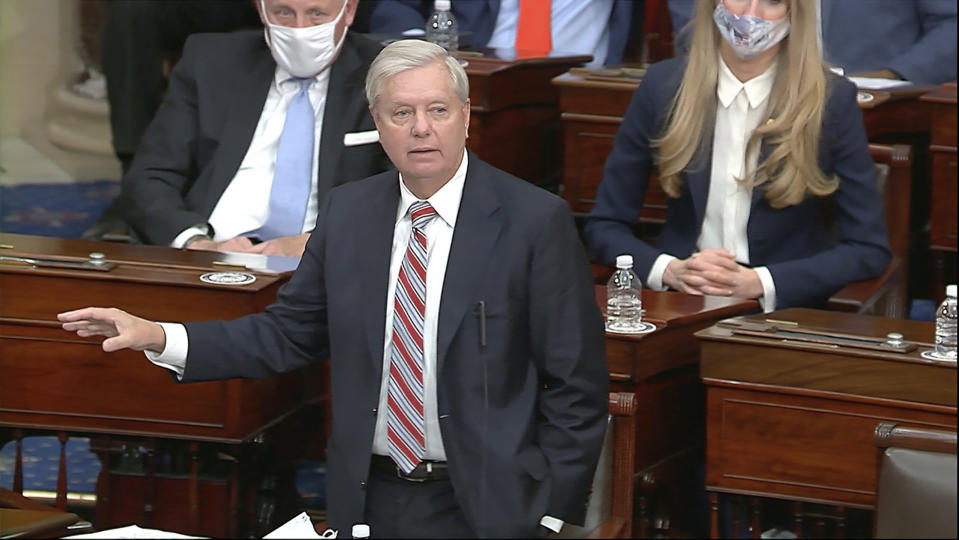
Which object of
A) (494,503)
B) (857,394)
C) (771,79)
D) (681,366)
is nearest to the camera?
(494,503)

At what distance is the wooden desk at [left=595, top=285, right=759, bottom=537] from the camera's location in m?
3.23

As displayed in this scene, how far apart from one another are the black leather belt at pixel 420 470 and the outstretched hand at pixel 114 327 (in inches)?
17.8

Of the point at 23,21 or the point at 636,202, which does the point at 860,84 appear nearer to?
the point at 636,202

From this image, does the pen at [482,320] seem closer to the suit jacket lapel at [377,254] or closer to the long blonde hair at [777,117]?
the suit jacket lapel at [377,254]

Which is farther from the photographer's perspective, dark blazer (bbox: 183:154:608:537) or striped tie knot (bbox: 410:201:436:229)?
striped tie knot (bbox: 410:201:436:229)

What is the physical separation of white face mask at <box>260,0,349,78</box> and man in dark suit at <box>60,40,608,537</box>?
116 centimetres

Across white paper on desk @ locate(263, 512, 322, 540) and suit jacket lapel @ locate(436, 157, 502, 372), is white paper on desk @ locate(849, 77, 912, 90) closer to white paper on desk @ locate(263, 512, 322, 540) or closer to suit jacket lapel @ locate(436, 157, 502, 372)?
suit jacket lapel @ locate(436, 157, 502, 372)

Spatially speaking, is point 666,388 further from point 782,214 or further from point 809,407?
point 782,214

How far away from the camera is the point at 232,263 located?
3457mm

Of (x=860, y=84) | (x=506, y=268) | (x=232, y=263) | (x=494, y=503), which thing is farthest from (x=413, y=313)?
(x=860, y=84)

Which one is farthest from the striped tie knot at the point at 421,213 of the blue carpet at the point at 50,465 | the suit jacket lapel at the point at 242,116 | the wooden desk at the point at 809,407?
the blue carpet at the point at 50,465

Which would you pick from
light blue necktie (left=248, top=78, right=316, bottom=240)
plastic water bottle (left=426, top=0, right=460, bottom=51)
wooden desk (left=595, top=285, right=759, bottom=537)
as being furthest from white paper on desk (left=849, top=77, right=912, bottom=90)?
light blue necktie (left=248, top=78, right=316, bottom=240)

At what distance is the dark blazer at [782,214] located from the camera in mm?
3721

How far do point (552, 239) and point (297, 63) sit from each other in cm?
149
